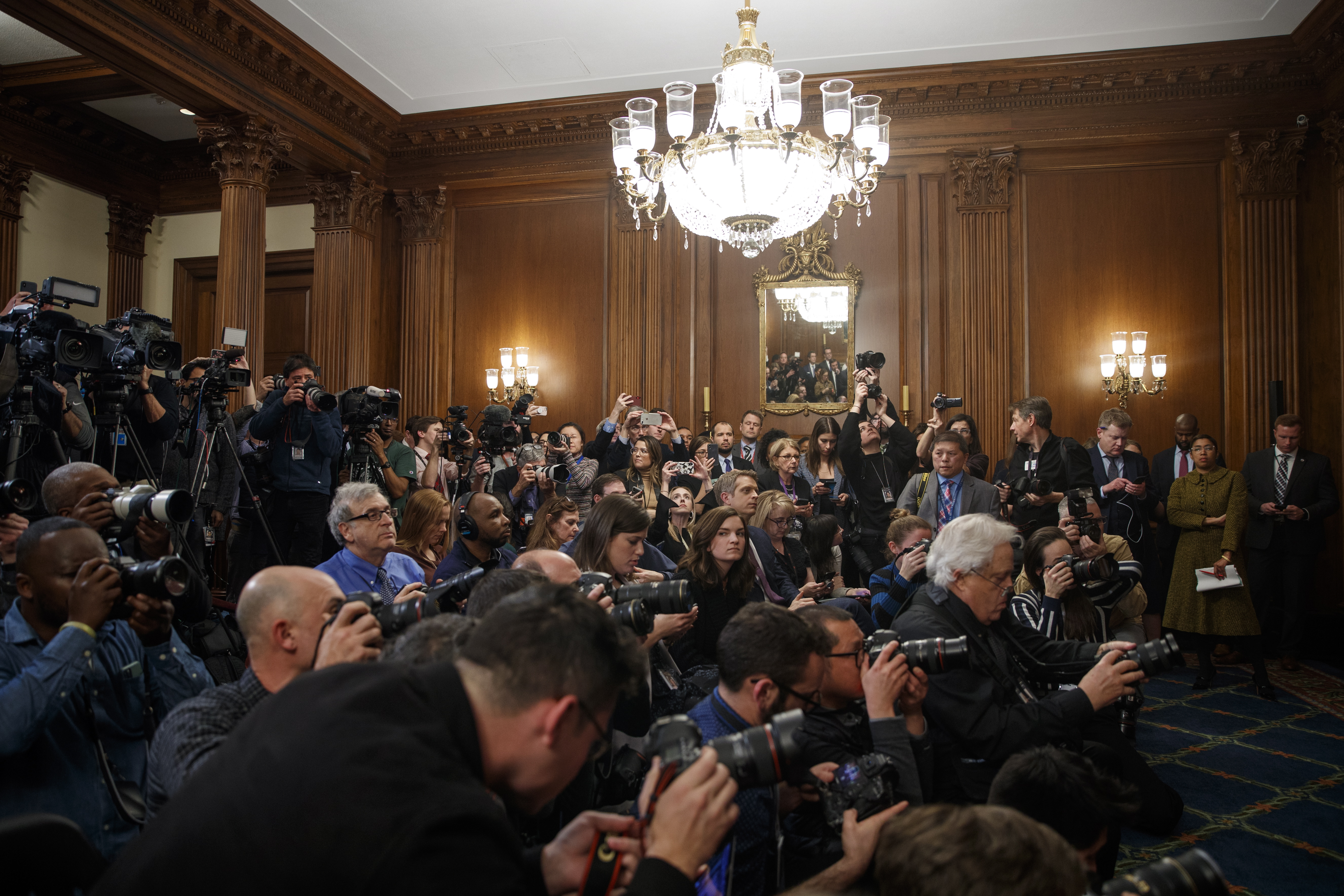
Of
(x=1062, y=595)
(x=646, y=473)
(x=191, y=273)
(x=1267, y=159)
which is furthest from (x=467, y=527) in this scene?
(x=191, y=273)

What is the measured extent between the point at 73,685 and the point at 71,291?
240cm

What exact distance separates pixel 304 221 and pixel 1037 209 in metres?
6.42

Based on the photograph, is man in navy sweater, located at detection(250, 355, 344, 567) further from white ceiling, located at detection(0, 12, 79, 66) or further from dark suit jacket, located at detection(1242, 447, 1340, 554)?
dark suit jacket, located at detection(1242, 447, 1340, 554)

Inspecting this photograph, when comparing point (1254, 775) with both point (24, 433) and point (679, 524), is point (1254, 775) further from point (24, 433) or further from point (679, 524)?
point (24, 433)

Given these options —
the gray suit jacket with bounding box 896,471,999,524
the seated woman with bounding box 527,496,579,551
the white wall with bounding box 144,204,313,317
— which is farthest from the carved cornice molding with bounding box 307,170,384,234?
the gray suit jacket with bounding box 896,471,999,524

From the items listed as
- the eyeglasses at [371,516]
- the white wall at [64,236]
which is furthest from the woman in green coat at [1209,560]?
the white wall at [64,236]

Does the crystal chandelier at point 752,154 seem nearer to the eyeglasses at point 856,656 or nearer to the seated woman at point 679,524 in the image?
the seated woman at point 679,524

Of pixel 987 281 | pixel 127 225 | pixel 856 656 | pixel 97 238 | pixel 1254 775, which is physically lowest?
pixel 1254 775

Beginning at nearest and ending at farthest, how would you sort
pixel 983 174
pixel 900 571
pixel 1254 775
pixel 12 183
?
pixel 900 571
pixel 1254 775
pixel 983 174
pixel 12 183

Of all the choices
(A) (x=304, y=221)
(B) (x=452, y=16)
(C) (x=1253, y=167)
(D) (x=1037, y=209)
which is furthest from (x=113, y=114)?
(C) (x=1253, y=167)

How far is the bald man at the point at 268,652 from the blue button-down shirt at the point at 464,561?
1.48m

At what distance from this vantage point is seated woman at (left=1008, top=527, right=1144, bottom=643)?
3.01 meters

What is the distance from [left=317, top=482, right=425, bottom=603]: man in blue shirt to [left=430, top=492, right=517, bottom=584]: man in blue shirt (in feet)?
0.82

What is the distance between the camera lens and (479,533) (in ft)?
11.1
